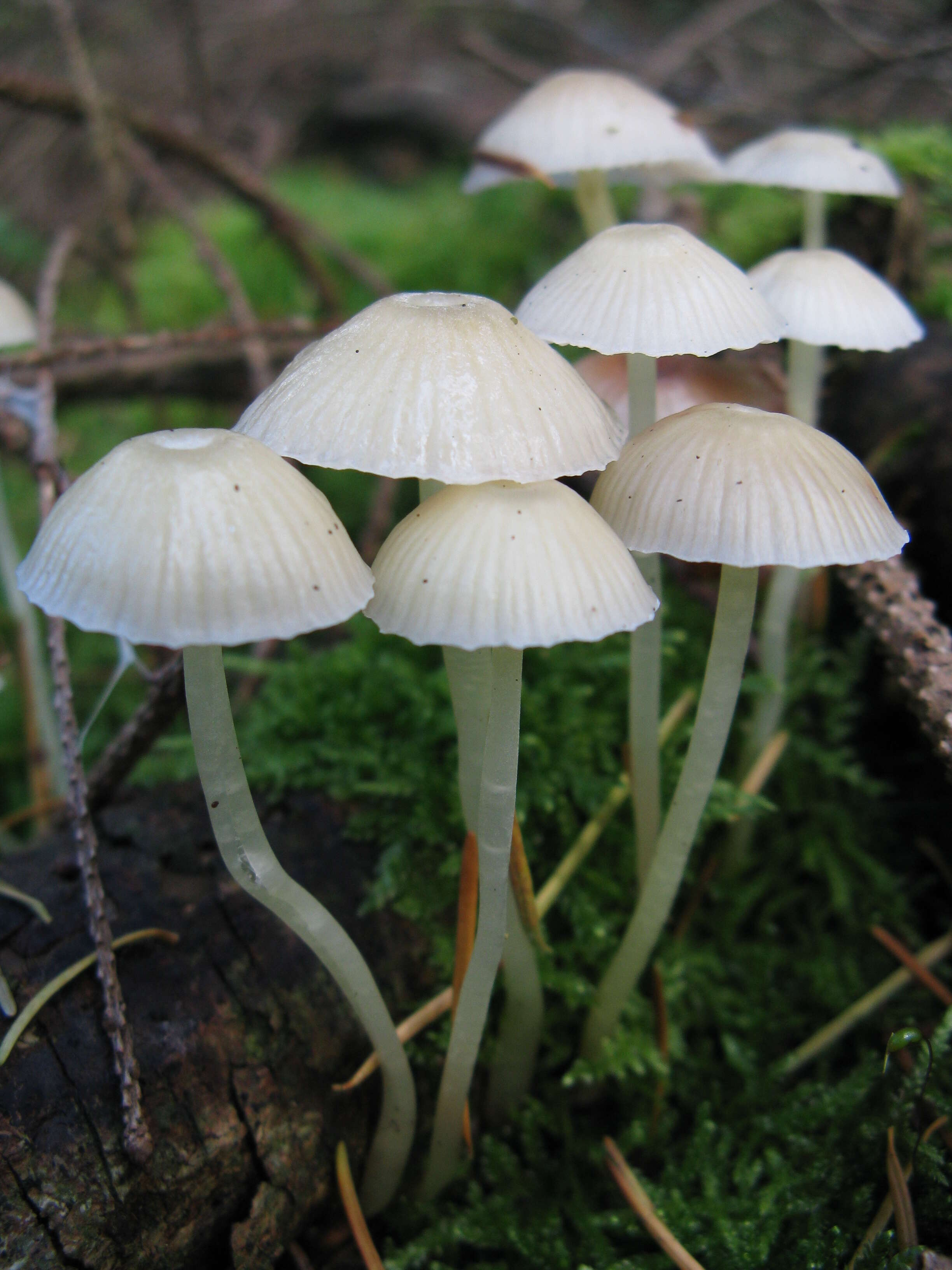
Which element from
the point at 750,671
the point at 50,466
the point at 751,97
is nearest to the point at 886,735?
the point at 750,671

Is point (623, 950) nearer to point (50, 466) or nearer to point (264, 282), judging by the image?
point (50, 466)

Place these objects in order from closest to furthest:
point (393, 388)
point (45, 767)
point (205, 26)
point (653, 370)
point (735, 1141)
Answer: point (393, 388) < point (653, 370) < point (735, 1141) < point (45, 767) < point (205, 26)

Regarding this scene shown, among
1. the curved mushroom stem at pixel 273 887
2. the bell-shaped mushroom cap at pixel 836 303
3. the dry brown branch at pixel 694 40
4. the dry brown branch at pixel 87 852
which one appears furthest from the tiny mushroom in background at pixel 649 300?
the dry brown branch at pixel 694 40

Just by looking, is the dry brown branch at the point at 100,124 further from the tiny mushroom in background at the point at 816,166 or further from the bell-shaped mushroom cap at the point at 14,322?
the tiny mushroom in background at the point at 816,166

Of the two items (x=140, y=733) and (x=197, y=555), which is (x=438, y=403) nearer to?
(x=197, y=555)

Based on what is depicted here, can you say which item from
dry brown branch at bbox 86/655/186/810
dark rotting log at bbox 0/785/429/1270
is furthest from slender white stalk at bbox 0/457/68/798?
dark rotting log at bbox 0/785/429/1270
